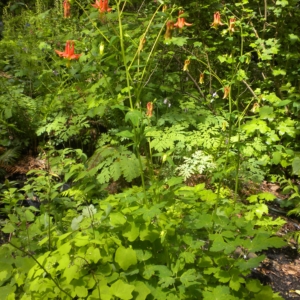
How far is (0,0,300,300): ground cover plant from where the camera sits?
4.96 ft

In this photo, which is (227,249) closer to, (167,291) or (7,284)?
(167,291)

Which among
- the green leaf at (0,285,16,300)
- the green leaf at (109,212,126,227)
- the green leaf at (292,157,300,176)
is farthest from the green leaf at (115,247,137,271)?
the green leaf at (292,157,300,176)

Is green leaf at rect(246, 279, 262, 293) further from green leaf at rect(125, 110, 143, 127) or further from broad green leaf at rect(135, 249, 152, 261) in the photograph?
green leaf at rect(125, 110, 143, 127)

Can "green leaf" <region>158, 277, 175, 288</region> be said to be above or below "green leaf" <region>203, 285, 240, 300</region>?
above

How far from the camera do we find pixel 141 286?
1463 mm

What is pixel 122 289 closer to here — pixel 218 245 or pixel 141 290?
pixel 141 290

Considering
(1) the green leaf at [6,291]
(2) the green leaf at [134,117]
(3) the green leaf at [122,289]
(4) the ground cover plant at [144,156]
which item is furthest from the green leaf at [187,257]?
(1) the green leaf at [6,291]

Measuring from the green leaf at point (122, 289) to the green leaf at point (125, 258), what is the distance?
0.21 ft

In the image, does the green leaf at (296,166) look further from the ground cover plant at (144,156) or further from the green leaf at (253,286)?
the green leaf at (253,286)

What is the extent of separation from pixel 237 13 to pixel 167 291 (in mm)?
3246

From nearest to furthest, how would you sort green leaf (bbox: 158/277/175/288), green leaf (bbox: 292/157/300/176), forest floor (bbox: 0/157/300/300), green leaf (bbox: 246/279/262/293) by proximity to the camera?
green leaf (bbox: 158/277/175/288)
green leaf (bbox: 246/279/262/293)
forest floor (bbox: 0/157/300/300)
green leaf (bbox: 292/157/300/176)

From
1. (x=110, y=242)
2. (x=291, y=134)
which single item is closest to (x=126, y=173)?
(x=110, y=242)

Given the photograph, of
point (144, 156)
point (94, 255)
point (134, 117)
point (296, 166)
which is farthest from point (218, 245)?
point (296, 166)

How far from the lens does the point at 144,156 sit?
2770 millimetres
